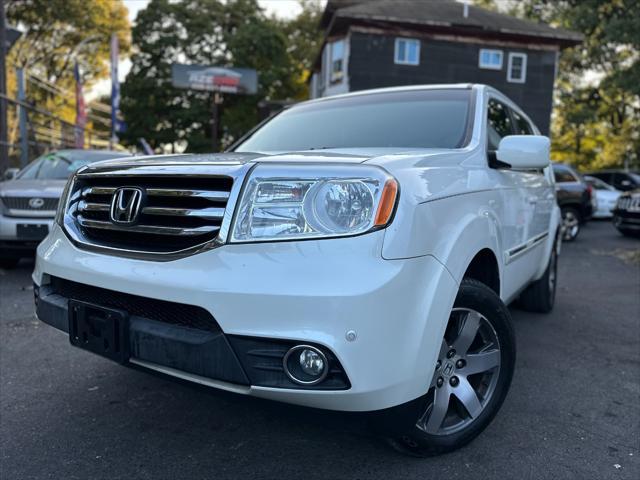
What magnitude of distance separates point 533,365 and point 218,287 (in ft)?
7.98

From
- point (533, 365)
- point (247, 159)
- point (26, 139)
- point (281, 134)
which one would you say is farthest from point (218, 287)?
point (26, 139)

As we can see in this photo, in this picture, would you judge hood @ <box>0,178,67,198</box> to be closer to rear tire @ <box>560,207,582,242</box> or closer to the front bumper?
the front bumper

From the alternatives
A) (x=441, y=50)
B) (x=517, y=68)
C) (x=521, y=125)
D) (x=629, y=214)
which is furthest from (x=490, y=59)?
(x=521, y=125)

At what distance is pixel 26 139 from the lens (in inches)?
418

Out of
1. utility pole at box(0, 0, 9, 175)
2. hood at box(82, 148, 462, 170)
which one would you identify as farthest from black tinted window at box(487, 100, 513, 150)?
utility pole at box(0, 0, 9, 175)

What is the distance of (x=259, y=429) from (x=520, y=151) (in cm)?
181

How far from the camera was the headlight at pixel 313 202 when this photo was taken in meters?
1.73

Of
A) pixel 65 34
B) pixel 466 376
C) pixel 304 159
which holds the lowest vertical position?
pixel 466 376

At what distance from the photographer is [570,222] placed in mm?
11070

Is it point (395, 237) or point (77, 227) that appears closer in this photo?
point (395, 237)

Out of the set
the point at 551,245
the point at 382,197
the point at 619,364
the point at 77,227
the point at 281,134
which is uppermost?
the point at 281,134

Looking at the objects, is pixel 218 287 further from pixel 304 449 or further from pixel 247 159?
pixel 304 449

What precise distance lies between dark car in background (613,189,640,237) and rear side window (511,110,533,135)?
7654 mm

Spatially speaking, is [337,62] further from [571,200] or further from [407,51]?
[571,200]
